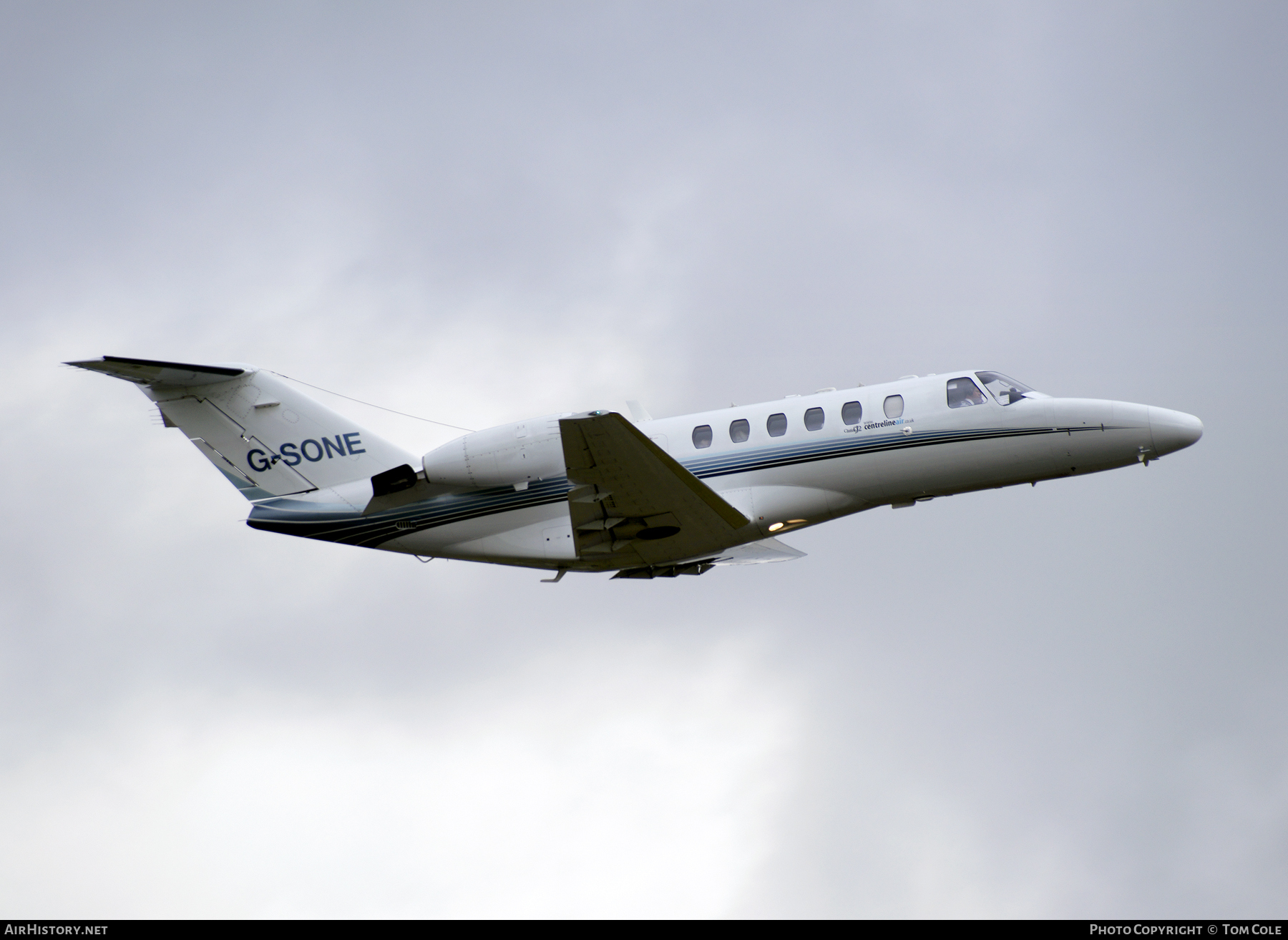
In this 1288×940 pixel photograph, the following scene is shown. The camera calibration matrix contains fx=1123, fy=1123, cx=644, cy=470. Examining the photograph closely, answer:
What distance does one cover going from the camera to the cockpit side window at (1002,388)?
19.2 metres

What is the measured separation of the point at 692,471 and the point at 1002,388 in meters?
5.53

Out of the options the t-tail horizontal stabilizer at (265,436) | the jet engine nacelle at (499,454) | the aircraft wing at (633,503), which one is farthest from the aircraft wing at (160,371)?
the aircraft wing at (633,503)

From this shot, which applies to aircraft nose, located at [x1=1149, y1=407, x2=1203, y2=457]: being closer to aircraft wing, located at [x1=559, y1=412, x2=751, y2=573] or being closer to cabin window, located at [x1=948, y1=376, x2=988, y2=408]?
cabin window, located at [x1=948, y1=376, x2=988, y2=408]

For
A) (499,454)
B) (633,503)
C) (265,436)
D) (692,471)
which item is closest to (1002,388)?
(692,471)

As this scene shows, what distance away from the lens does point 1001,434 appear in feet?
62.3

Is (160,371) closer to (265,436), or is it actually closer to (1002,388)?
(265,436)

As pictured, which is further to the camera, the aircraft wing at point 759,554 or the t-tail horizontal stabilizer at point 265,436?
the aircraft wing at point 759,554

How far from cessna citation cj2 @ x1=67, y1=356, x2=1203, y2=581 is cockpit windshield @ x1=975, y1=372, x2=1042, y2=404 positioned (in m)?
0.03

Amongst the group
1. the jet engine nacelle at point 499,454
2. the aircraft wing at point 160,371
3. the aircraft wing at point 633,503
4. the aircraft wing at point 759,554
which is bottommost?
the aircraft wing at point 759,554

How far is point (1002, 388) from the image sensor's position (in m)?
19.3

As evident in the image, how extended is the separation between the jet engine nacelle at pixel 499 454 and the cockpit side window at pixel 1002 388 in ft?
24.3

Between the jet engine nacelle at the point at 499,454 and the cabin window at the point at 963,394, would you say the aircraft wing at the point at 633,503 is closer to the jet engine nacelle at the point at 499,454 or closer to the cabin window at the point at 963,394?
the jet engine nacelle at the point at 499,454
